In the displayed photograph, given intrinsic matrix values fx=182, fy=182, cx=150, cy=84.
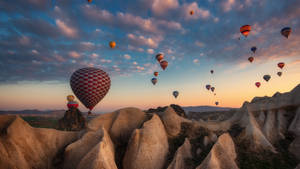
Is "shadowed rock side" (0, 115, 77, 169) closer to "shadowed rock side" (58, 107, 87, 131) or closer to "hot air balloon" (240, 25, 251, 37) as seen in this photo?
"hot air balloon" (240, 25, 251, 37)

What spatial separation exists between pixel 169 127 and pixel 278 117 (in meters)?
20.9

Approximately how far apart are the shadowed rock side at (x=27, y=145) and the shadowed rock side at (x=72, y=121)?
61.8 metres

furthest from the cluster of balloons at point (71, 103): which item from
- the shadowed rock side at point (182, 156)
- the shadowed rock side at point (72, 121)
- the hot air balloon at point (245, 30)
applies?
the hot air balloon at point (245, 30)

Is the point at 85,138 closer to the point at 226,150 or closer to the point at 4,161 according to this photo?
the point at 4,161

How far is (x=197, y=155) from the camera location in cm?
2325

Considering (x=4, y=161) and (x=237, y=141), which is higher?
(x=237, y=141)

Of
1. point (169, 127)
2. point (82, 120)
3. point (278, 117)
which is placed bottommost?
point (82, 120)

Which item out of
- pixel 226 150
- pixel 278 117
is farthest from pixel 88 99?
pixel 278 117

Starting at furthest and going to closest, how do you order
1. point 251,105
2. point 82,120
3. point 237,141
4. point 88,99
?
point 82,120 → point 88,99 → point 251,105 → point 237,141

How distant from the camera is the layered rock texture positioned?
19500 mm

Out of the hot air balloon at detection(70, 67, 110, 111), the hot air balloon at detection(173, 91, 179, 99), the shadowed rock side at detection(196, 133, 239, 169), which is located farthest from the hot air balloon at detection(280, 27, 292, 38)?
the hot air balloon at detection(70, 67, 110, 111)

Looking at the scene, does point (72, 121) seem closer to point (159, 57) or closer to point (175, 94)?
point (175, 94)

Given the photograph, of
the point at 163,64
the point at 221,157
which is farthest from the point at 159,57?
the point at 221,157

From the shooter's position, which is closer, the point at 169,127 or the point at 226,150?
the point at 226,150
